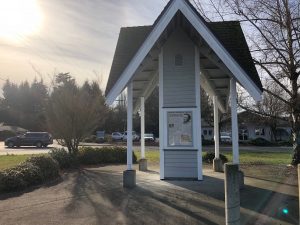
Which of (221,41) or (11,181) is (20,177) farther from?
(221,41)

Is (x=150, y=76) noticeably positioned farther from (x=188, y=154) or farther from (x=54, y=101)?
(x=54, y=101)

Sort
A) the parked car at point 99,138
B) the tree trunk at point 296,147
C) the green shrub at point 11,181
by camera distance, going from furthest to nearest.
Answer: the parked car at point 99,138 → the tree trunk at point 296,147 → the green shrub at point 11,181

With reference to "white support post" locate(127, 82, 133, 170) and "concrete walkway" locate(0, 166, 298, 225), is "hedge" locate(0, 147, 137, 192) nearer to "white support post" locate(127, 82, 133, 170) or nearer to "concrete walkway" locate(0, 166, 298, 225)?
"concrete walkway" locate(0, 166, 298, 225)

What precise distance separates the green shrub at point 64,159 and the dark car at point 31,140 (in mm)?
29691

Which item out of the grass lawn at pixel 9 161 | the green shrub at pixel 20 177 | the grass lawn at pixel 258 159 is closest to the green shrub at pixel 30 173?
the green shrub at pixel 20 177

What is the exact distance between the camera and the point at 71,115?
20.8m

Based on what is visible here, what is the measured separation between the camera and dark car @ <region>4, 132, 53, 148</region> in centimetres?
4853

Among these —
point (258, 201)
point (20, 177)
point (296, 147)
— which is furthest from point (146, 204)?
point (296, 147)

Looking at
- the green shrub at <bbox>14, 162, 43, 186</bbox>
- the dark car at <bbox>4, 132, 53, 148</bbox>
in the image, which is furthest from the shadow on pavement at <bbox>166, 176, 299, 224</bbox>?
the dark car at <bbox>4, 132, 53, 148</bbox>

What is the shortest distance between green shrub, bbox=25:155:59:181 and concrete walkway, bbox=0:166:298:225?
48.5 inches

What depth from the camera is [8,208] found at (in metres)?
9.85

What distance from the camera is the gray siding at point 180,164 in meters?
13.7

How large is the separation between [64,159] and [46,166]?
Answer: 4438 mm

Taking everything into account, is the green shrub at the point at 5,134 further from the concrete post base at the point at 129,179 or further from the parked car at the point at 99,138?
the concrete post base at the point at 129,179
